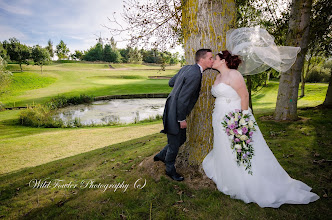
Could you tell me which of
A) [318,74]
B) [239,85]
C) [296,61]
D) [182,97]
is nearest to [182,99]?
[182,97]

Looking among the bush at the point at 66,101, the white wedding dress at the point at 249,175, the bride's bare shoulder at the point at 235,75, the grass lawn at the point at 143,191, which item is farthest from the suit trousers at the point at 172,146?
the bush at the point at 66,101

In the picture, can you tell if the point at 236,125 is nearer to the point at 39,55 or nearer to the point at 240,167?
the point at 240,167

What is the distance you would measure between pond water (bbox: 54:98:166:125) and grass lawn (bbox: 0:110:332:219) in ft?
40.0

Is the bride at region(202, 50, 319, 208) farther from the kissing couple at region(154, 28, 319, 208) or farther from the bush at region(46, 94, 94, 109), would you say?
the bush at region(46, 94, 94, 109)

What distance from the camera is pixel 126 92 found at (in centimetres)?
3144

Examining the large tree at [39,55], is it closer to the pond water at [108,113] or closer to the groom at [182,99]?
the pond water at [108,113]

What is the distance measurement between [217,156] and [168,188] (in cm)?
117

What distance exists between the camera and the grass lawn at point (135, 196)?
2982 millimetres

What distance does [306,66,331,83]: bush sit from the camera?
1214 inches

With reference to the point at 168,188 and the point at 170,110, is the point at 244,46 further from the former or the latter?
the point at 168,188

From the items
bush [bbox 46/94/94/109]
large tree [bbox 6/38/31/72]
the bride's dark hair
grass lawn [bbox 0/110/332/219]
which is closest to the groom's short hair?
the bride's dark hair

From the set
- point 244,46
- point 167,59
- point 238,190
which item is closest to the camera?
point 238,190

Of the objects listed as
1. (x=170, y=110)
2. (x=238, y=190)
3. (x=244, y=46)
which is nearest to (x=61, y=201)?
(x=170, y=110)

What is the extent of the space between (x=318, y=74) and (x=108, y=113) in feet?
118
